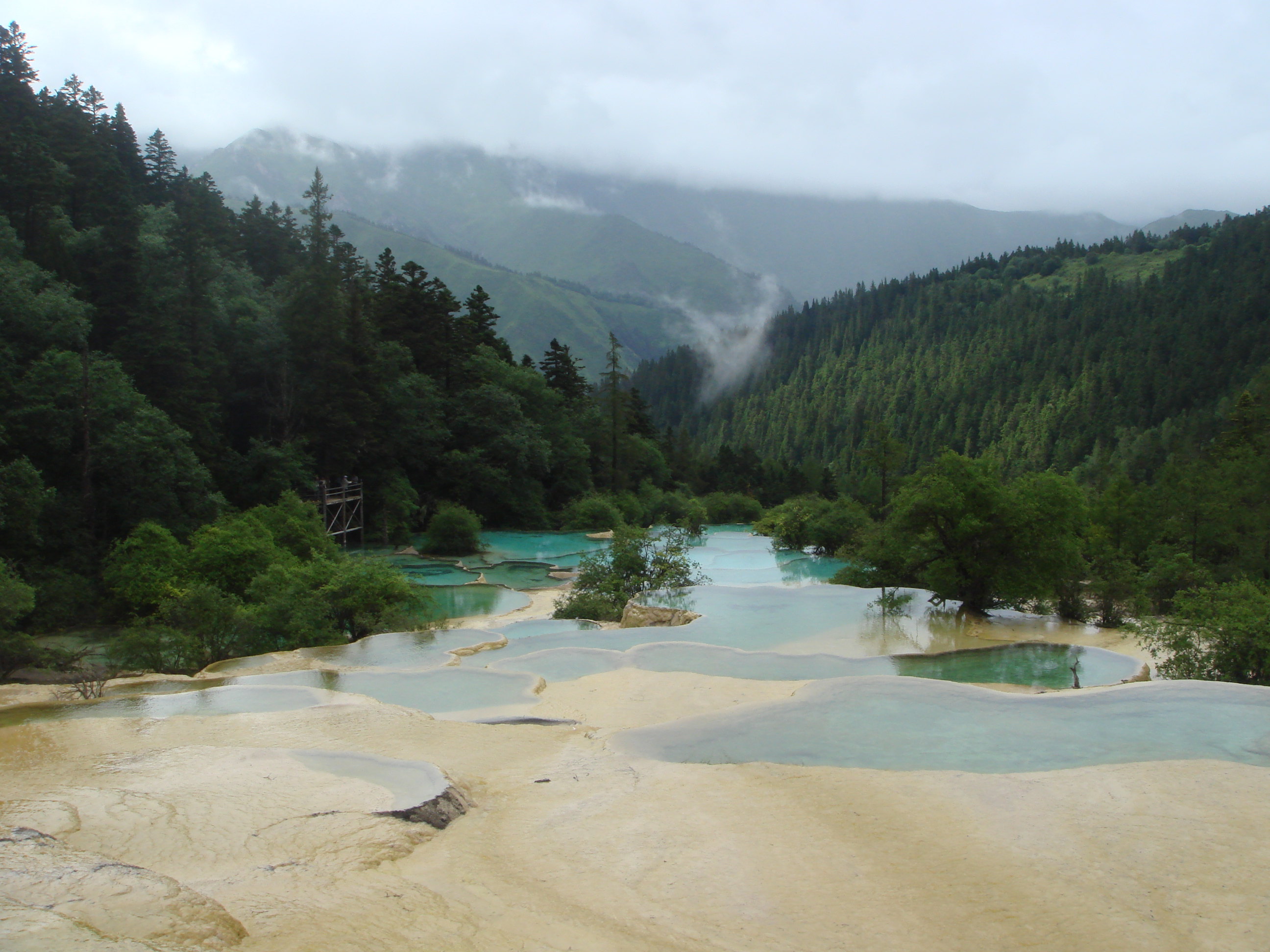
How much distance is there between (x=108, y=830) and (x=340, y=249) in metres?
48.6

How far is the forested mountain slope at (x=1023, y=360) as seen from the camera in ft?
329

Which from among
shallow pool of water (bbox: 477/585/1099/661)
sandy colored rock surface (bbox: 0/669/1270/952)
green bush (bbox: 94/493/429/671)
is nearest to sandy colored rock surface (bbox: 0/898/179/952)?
sandy colored rock surface (bbox: 0/669/1270/952)

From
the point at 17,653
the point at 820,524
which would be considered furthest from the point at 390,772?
the point at 820,524

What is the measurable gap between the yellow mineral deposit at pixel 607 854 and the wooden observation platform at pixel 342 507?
2747 centimetres

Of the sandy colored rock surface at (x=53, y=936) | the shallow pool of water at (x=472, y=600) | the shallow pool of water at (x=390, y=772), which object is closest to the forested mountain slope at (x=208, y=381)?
the shallow pool of water at (x=472, y=600)

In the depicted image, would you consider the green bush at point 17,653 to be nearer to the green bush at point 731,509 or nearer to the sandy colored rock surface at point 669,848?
the sandy colored rock surface at point 669,848

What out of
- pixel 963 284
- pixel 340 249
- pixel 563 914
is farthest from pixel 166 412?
pixel 963 284

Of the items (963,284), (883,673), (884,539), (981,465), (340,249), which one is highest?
(963,284)

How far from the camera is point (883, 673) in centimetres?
1647

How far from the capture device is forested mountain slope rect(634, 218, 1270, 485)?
100188 millimetres

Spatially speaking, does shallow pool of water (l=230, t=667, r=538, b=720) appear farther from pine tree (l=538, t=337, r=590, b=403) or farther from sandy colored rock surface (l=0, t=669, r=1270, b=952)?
pine tree (l=538, t=337, r=590, b=403)

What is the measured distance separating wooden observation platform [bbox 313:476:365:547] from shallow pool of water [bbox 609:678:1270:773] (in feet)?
96.1

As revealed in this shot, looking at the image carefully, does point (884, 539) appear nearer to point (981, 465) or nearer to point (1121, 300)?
point (981, 465)

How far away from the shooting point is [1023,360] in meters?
124
